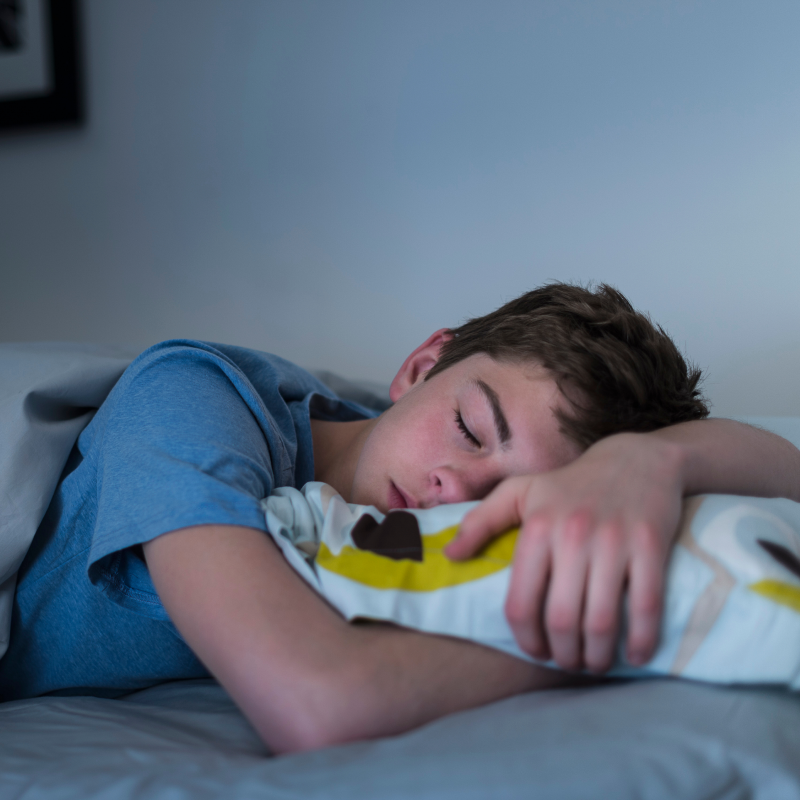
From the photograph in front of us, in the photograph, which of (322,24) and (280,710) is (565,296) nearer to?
(280,710)

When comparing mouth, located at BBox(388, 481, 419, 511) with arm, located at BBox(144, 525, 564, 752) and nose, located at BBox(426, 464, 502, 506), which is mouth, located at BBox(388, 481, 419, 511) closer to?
nose, located at BBox(426, 464, 502, 506)

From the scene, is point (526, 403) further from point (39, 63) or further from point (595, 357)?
point (39, 63)

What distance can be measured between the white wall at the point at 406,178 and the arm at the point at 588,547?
101 centimetres

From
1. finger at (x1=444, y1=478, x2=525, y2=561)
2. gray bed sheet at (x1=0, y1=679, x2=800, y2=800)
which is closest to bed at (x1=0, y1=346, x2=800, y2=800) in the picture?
gray bed sheet at (x1=0, y1=679, x2=800, y2=800)

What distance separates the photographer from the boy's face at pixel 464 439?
67 cm

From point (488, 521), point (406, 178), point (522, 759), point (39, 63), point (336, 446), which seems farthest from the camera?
point (39, 63)

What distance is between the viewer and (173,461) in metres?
0.56

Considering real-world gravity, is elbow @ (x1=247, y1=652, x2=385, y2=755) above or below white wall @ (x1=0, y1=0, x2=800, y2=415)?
below

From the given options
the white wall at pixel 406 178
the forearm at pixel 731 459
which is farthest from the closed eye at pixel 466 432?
the white wall at pixel 406 178

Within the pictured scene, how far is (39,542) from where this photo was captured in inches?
29.4

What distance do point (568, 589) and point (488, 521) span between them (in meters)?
0.08

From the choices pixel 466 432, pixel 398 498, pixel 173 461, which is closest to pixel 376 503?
pixel 398 498

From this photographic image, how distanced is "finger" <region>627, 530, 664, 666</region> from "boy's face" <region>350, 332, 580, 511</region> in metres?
0.24

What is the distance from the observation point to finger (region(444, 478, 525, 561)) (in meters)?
0.46
